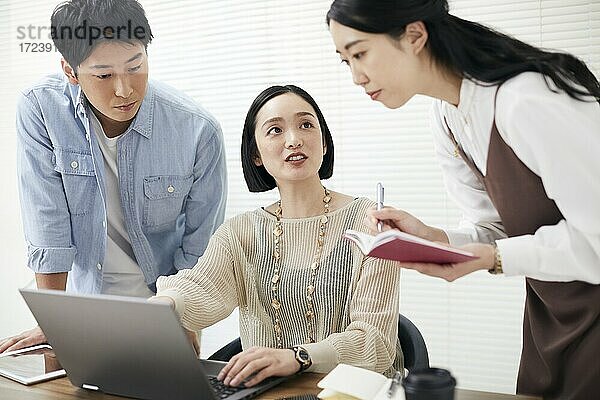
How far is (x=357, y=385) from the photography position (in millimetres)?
1338

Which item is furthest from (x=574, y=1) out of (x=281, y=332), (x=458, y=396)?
(x=458, y=396)

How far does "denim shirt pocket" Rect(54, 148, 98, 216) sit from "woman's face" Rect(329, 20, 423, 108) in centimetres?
116

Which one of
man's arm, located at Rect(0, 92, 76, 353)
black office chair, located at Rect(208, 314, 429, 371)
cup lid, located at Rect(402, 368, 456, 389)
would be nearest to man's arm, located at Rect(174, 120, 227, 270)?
man's arm, located at Rect(0, 92, 76, 353)

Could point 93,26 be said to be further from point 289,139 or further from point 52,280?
point 52,280

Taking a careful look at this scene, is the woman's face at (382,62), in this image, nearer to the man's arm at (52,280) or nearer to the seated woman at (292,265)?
the seated woman at (292,265)

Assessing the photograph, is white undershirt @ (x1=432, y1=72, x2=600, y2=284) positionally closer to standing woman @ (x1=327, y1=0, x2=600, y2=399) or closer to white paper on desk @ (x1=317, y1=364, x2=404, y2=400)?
standing woman @ (x1=327, y1=0, x2=600, y2=399)

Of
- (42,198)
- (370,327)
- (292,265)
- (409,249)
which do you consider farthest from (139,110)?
(409,249)

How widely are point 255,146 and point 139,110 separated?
1.50 feet

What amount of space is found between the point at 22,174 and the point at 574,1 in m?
2.11

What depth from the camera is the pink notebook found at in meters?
1.33

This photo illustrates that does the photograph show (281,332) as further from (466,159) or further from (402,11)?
(402,11)

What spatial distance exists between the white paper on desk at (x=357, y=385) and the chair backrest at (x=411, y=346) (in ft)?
2.05

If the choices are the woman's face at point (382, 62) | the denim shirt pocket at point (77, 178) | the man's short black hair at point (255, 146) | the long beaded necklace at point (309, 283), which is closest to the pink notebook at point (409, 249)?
the woman's face at point (382, 62)

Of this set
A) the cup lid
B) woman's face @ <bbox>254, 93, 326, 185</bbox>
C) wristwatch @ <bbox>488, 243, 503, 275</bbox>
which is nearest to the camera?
the cup lid
